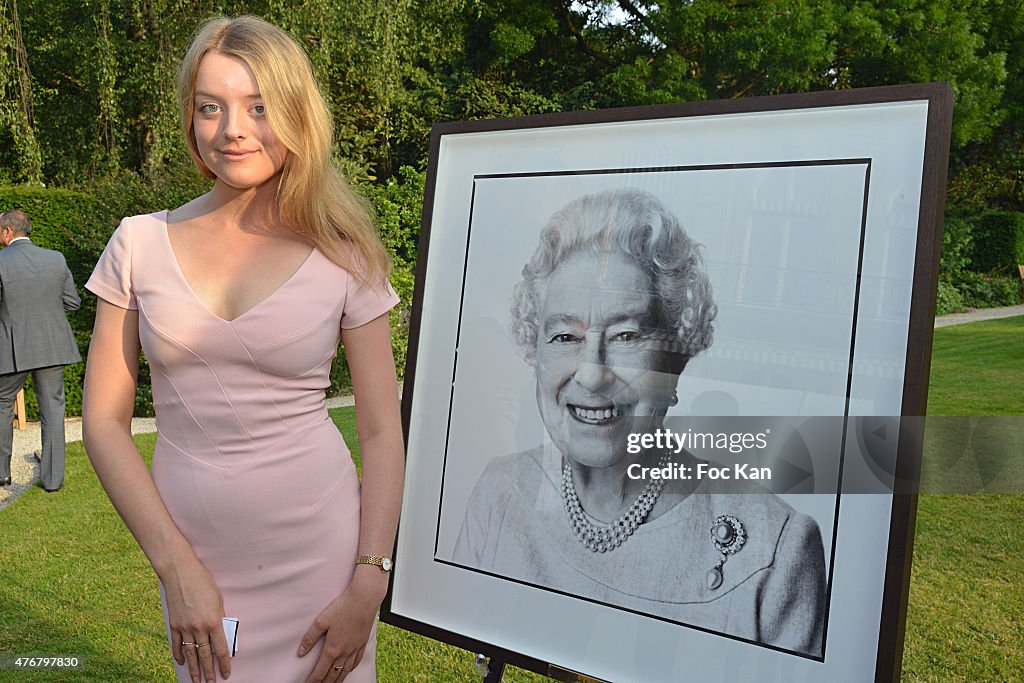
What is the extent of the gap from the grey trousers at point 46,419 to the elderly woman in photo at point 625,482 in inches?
222

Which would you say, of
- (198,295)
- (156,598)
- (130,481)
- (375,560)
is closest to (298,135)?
(198,295)

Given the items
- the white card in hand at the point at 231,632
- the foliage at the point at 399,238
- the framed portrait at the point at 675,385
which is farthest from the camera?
the foliage at the point at 399,238

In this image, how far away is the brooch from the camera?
1625 mm

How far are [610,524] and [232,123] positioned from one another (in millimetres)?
1073

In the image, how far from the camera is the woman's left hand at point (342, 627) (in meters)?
1.63

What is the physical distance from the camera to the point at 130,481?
1491mm

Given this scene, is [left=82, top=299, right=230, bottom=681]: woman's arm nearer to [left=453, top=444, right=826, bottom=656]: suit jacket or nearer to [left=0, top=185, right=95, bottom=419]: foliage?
[left=453, top=444, right=826, bottom=656]: suit jacket

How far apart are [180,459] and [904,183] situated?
4.47 ft

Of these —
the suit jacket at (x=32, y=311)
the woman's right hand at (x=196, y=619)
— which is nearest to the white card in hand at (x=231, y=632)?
the woman's right hand at (x=196, y=619)

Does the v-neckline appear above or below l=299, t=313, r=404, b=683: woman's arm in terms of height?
above

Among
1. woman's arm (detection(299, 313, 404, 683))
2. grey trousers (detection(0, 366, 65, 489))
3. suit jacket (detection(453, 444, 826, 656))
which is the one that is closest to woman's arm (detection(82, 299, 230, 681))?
woman's arm (detection(299, 313, 404, 683))

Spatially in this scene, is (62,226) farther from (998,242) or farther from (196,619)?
(998,242)

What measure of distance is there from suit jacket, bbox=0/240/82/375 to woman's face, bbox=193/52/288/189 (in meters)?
5.97

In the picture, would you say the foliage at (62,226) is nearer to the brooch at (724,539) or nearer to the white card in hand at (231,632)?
the white card in hand at (231,632)
